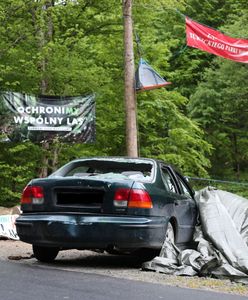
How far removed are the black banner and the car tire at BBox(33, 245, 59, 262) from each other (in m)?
7.05

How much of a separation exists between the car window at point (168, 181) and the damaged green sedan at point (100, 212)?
95 mm

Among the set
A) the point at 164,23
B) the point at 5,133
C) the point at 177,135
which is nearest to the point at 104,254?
the point at 5,133

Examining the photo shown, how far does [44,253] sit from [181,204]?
2.03m

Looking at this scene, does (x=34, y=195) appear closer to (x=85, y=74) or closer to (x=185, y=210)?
(x=185, y=210)

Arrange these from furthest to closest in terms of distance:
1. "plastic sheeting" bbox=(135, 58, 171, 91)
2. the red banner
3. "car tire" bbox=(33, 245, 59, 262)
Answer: the red banner
"plastic sheeting" bbox=(135, 58, 171, 91)
"car tire" bbox=(33, 245, 59, 262)

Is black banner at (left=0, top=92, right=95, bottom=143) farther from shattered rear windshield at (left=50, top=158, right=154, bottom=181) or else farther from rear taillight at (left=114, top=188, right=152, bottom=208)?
rear taillight at (left=114, top=188, right=152, bottom=208)

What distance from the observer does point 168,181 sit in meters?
8.33

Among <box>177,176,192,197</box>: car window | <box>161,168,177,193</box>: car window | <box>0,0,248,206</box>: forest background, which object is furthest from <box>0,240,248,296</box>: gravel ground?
<box>0,0,248,206</box>: forest background

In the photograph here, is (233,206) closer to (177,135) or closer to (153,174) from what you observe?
(153,174)

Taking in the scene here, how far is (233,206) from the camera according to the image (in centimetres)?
871

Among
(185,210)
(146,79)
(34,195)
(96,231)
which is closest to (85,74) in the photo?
(146,79)

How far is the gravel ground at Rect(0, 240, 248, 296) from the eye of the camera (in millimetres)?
6465

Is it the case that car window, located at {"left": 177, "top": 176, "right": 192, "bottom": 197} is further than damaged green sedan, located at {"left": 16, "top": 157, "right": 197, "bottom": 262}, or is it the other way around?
car window, located at {"left": 177, "top": 176, "right": 192, "bottom": 197}

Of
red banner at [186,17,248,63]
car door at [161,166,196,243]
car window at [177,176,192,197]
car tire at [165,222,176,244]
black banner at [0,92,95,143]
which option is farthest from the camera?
black banner at [0,92,95,143]
